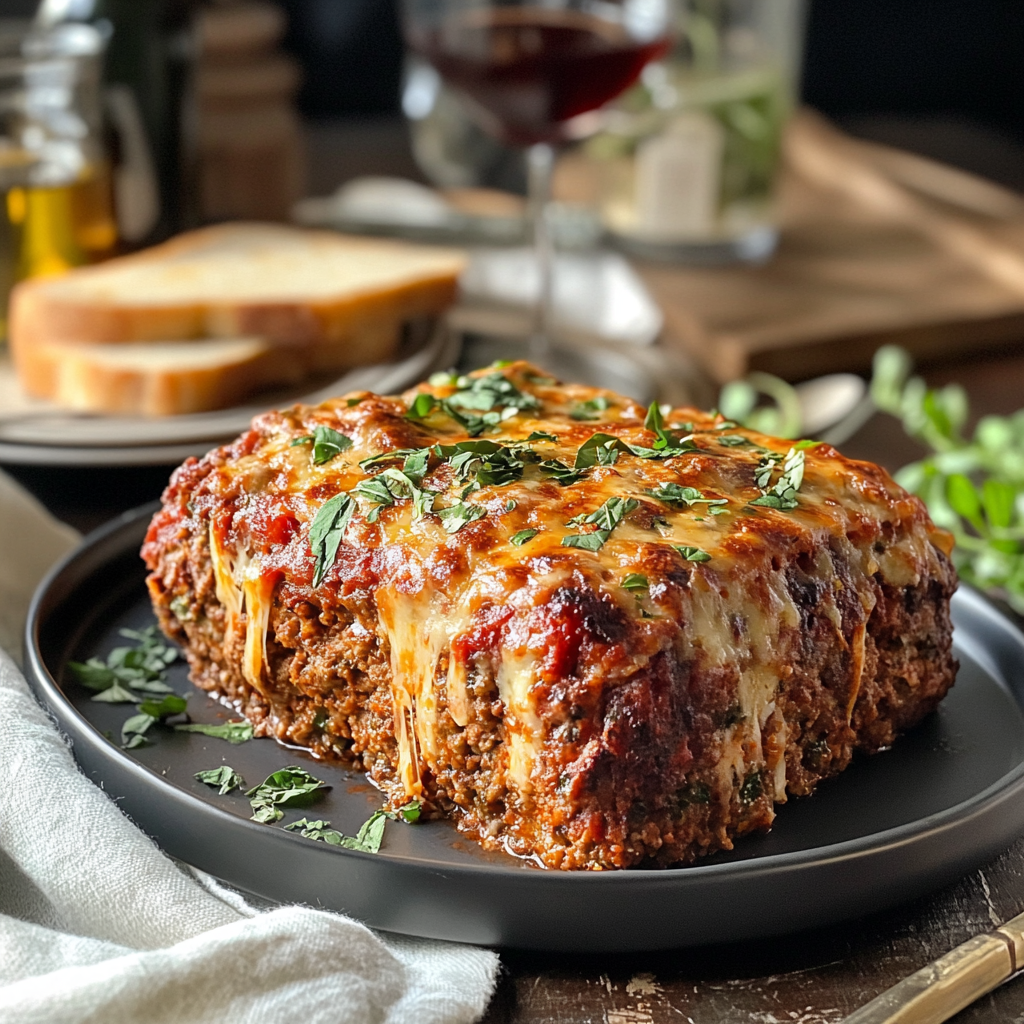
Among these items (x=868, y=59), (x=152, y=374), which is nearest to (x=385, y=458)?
(x=152, y=374)

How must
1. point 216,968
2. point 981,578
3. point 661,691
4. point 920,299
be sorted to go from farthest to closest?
point 920,299 → point 981,578 → point 661,691 → point 216,968

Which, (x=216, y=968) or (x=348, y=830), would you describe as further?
(x=348, y=830)

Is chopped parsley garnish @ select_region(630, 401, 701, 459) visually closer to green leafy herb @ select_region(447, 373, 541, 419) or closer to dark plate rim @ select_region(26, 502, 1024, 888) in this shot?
green leafy herb @ select_region(447, 373, 541, 419)

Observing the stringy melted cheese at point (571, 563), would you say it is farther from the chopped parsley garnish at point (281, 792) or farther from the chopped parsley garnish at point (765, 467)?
the chopped parsley garnish at point (281, 792)

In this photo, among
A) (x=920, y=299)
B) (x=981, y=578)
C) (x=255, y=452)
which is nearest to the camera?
(x=255, y=452)

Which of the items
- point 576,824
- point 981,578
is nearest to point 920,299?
point 981,578

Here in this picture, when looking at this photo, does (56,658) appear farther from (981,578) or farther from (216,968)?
(981,578)
